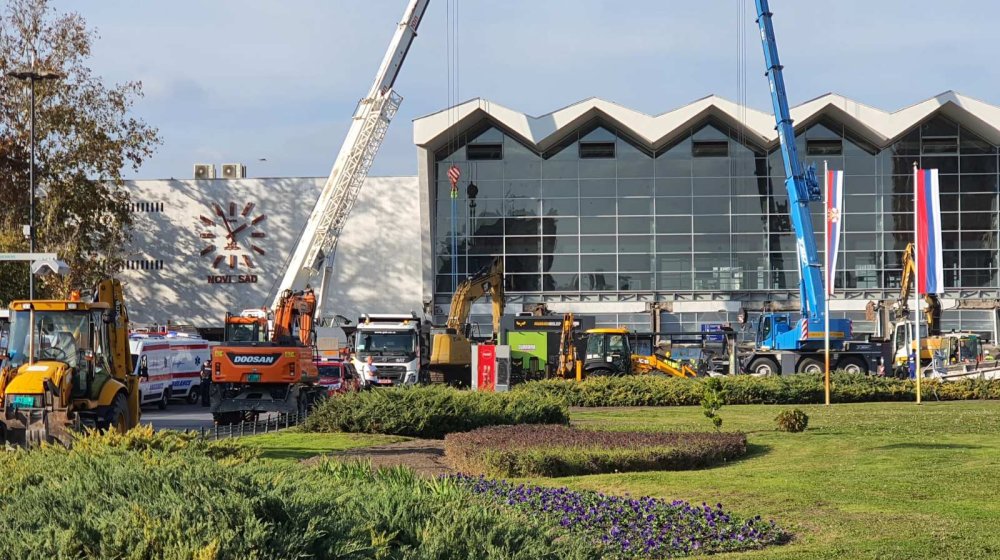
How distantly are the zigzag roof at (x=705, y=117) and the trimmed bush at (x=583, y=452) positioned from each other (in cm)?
4594

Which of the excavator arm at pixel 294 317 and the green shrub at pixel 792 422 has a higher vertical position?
the excavator arm at pixel 294 317

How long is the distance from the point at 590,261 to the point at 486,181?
6.77 m

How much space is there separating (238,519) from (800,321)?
44182 mm

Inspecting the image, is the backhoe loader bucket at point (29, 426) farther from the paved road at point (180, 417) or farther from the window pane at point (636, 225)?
the window pane at point (636, 225)

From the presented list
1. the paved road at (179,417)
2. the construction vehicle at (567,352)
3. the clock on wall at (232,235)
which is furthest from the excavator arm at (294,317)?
the clock on wall at (232,235)

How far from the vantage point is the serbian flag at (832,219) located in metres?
30.0

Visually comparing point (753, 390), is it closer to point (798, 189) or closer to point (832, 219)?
point (832, 219)

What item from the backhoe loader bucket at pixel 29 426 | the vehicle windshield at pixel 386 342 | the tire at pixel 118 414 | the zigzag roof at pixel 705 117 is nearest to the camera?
the backhoe loader bucket at pixel 29 426

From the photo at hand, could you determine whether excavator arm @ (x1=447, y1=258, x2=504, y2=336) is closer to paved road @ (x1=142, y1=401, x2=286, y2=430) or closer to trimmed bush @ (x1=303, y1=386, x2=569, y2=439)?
paved road @ (x1=142, y1=401, x2=286, y2=430)

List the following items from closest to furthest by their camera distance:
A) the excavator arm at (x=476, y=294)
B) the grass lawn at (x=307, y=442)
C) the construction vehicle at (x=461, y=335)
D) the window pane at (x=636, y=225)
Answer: the grass lawn at (x=307, y=442) → the construction vehicle at (x=461, y=335) → the excavator arm at (x=476, y=294) → the window pane at (x=636, y=225)

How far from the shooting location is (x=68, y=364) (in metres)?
20.2

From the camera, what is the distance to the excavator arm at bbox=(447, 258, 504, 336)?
154 ft

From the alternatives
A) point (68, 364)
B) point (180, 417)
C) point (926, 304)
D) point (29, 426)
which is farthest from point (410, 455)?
point (926, 304)

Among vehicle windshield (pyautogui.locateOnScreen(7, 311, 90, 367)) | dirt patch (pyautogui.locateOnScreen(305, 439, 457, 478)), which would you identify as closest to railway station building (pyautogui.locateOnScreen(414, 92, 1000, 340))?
dirt patch (pyautogui.locateOnScreen(305, 439, 457, 478))
